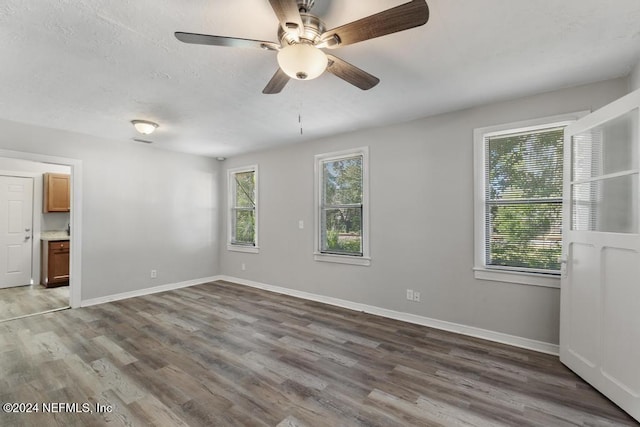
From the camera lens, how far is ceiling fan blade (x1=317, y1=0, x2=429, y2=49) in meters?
1.35

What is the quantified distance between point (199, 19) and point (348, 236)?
10.3ft

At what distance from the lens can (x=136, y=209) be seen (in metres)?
4.80

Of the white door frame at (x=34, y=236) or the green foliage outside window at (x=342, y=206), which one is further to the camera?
the white door frame at (x=34, y=236)

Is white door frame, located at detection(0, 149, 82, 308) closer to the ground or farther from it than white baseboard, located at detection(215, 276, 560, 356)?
farther from it

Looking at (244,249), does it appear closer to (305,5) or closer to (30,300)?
(30,300)

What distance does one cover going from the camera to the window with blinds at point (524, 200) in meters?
2.85

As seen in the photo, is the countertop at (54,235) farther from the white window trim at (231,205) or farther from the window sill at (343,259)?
the window sill at (343,259)

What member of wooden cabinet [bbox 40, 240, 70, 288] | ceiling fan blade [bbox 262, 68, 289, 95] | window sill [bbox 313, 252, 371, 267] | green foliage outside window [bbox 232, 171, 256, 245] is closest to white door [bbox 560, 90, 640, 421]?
window sill [bbox 313, 252, 371, 267]

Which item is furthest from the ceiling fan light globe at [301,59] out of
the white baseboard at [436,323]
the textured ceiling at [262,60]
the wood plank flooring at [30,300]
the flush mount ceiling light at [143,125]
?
the wood plank flooring at [30,300]

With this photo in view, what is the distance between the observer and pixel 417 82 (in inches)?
104

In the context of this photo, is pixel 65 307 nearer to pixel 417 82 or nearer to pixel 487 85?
pixel 417 82

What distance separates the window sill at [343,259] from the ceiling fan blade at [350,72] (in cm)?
245

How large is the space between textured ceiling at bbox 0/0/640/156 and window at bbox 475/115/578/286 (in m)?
0.44

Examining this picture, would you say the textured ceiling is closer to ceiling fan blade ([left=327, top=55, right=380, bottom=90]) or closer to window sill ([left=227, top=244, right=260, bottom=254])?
ceiling fan blade ([left=327, top=55, right=380, bottom=90])
